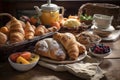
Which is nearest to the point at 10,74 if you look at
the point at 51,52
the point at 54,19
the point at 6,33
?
the point at 51,52

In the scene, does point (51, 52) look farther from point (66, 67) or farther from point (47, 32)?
point (47, 32)

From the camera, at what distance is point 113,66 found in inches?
46.6

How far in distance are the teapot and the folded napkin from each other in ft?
1.95

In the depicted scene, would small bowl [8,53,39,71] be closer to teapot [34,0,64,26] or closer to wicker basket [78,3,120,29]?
teapot [34,0,64,26]

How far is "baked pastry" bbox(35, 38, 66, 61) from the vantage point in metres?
1.16

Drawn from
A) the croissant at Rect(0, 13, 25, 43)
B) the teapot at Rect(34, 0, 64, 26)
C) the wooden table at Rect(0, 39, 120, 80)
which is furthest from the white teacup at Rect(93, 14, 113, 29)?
the croissant at Rect(0, 13, 25, 43)

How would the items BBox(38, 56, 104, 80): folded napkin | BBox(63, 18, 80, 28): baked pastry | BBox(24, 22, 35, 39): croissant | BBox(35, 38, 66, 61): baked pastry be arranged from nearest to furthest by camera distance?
BBox(38, 56, 104, 80): folded napkin < BBox(35, 38, 66, 61): baked pastry < BBox(24, 22, 35, 39): croissant < BBox(63, 18, 80, 28): baked pastry

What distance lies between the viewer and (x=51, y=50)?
117cm

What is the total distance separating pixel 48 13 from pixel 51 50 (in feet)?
1.90

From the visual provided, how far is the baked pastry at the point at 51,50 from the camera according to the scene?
3.82 ft

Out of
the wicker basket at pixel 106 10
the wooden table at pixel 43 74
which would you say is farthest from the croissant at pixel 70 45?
the wicker basket at pixel 106 10

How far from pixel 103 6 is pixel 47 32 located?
2.32ft

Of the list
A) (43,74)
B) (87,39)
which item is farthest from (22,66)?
(87,39)

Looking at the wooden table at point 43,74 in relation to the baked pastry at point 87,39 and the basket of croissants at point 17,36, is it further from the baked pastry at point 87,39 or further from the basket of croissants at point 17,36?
the baked pastry at point 87,39
